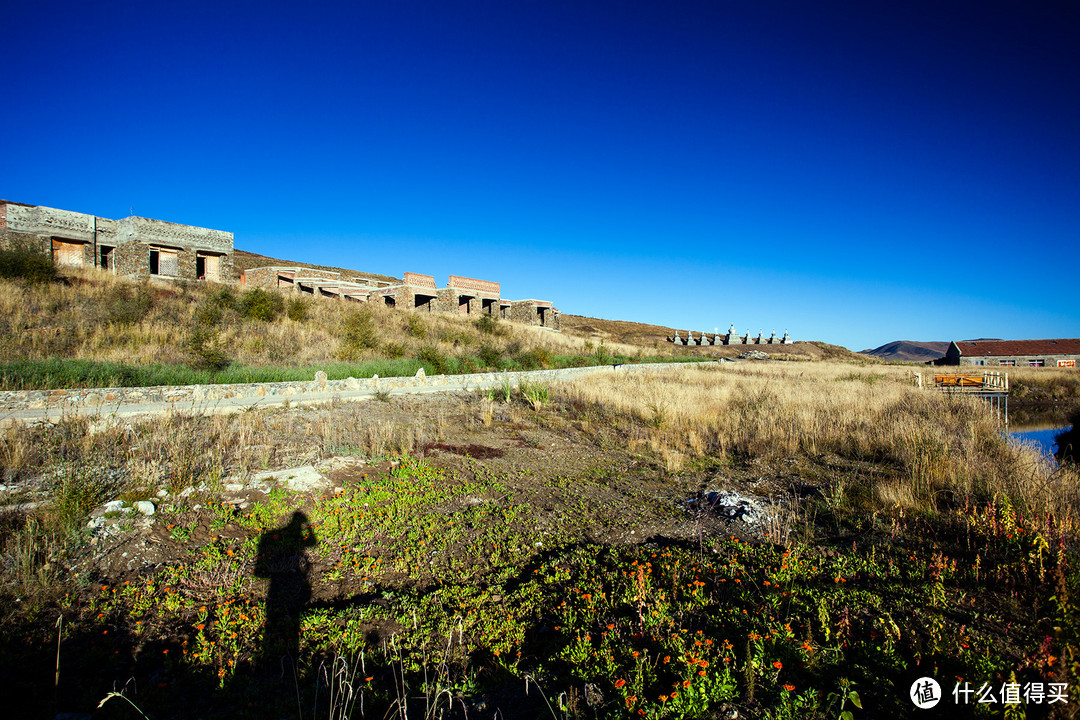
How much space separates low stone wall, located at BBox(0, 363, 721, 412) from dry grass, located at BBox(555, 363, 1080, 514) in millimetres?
3901

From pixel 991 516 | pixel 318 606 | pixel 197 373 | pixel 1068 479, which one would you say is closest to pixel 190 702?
pixel 318 606

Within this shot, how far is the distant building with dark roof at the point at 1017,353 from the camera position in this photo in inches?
A: 1676

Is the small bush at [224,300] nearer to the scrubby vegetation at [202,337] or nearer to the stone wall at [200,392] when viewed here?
the scrubby vegetation at [202,337]

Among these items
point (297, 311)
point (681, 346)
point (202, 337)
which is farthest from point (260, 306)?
point (681, 346)

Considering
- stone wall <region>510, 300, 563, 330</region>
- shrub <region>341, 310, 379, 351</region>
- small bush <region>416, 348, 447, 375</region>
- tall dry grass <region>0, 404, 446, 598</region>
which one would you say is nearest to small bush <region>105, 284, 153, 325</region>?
shrub <region>341, 310, 379, 351</region>

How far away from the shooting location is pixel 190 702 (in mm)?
2748

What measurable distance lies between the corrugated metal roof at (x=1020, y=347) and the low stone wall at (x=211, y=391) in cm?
5169

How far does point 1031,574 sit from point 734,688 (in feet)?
9.79

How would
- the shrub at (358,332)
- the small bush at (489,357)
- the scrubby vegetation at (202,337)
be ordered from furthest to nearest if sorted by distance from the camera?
the small bush at (489,357) < the shrub at (358,332) < the scrubby vegetation at (202,337)

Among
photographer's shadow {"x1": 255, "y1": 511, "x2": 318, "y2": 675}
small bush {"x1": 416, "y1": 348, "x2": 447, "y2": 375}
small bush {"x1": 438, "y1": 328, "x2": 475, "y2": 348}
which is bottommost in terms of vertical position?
photographer's shadow {"x1": 255, "y1": 511, "x2": 318, "y2": 675}

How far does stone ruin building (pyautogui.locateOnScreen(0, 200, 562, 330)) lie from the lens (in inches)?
869

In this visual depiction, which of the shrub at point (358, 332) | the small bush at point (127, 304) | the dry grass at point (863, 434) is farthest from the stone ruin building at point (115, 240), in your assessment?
the dry grass at point (863, 434)

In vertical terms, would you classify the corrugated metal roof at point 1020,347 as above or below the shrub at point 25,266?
below

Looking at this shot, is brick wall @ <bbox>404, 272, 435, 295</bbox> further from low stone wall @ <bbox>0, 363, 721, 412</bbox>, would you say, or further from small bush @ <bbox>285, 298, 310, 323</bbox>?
low stone wall @ <bbox>0, 363, 721, 412</bbox>
